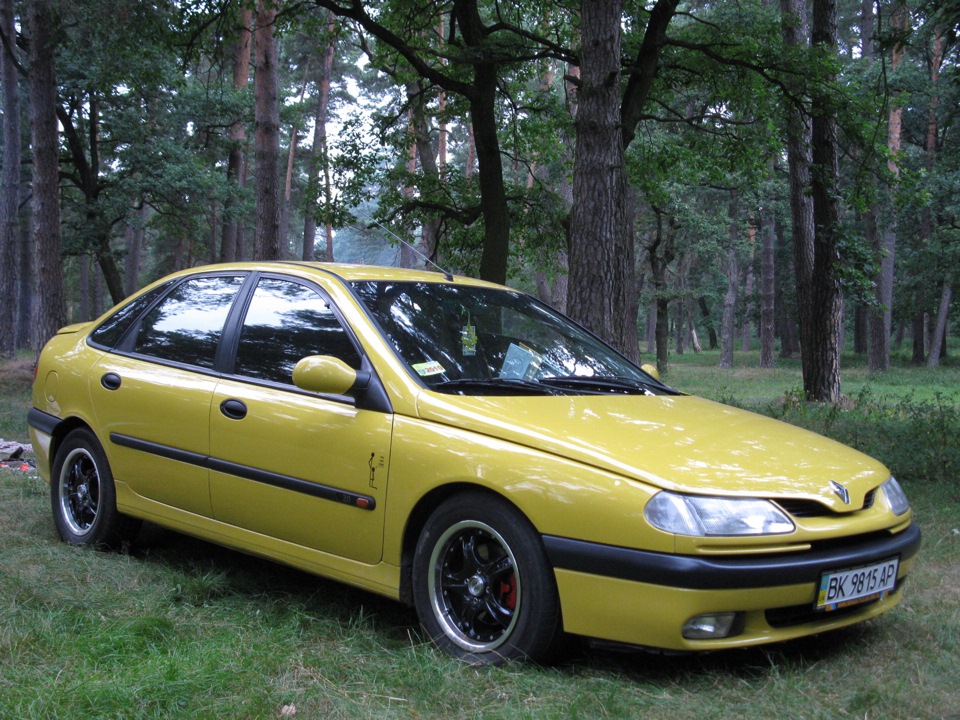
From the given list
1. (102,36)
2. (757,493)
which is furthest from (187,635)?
(102,36)

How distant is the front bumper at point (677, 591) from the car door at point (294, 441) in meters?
0.93

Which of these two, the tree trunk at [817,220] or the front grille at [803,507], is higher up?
the tree trunk at [817,220]

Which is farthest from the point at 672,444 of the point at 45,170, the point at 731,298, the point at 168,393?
the point at 731,298

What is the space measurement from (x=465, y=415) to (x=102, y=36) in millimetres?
12485

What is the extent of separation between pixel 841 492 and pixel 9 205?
70.7 feet

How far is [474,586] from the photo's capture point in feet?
11.9

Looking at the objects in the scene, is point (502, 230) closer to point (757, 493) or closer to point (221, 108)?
point (757, 493)

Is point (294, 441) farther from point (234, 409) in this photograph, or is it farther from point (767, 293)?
point (767, 293)

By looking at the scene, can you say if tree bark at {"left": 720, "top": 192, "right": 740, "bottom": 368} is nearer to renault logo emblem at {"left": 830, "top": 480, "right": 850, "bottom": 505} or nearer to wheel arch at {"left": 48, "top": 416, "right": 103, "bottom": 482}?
wheel arch at {"left": 48, "top": 416, "right": 103, "bottom": 482}

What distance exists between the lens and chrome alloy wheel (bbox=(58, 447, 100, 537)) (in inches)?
210

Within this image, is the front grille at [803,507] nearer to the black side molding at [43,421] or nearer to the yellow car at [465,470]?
the yellow car at [465,470]

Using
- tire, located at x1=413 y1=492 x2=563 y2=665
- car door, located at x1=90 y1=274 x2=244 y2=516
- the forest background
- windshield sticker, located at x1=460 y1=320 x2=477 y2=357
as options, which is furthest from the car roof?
the forest background

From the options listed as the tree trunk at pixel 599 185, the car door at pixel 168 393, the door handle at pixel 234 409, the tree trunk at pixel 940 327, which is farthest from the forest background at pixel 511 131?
the tree trunk at pixel 940 327

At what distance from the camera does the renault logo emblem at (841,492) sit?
3496 mm
